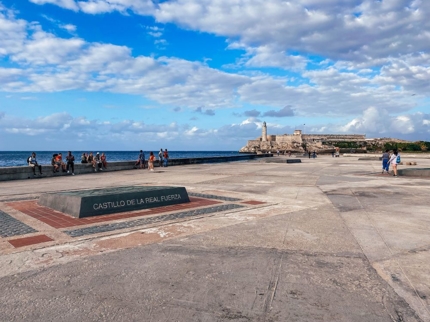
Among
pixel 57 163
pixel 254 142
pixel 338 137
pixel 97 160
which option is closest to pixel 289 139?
pixel 254 142

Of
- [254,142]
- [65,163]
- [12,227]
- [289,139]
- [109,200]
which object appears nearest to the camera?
[12,227]

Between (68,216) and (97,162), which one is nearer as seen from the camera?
(68,216)

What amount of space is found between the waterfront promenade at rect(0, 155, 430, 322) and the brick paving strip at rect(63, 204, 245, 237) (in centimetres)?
3

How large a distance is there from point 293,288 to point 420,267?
78.1 inches

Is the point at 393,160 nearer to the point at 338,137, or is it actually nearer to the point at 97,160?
the point at 97,160

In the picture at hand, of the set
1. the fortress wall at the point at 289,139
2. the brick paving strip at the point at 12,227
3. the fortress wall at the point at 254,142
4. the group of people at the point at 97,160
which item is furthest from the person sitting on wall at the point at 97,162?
the fortress wall at the point at 254,142

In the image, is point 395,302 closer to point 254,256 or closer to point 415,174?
point 254,256

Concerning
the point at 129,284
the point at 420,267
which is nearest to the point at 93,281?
the point at 129,284

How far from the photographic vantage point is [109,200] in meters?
8.12

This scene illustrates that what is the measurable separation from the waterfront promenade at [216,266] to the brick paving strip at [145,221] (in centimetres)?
3

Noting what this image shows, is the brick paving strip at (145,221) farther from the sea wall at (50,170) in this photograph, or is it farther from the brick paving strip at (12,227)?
the sea wall at (50,170)

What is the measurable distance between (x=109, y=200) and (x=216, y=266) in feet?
14.7

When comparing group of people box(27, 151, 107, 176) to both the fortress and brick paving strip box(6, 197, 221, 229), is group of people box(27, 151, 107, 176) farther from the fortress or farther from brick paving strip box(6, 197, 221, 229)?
the fortress

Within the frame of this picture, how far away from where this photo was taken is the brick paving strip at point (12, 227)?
6.22m
